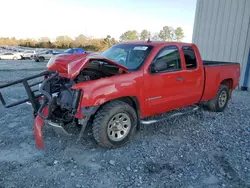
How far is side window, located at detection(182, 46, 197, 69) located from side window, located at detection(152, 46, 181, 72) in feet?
0.88

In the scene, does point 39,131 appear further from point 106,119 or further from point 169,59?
point 169,59

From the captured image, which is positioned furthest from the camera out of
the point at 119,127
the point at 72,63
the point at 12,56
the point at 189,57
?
the point at 12,56

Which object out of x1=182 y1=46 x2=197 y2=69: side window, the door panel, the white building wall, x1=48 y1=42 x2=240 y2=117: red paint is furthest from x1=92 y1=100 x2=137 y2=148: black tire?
the white building wall

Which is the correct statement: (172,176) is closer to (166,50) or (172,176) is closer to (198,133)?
(198,133)

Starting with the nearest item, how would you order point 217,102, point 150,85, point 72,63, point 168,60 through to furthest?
point 72,63
point 150,85
point 168,60
point 217,102

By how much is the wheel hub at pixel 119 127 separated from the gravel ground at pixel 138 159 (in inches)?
9.3

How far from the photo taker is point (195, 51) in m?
5.11

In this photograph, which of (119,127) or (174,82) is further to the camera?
(174,82)

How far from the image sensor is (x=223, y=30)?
1025 cm

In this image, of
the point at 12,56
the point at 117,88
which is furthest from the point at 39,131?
the point at 12,56

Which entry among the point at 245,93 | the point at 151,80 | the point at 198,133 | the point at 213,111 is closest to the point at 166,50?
the point at 151,80

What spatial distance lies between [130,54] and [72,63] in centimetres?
143

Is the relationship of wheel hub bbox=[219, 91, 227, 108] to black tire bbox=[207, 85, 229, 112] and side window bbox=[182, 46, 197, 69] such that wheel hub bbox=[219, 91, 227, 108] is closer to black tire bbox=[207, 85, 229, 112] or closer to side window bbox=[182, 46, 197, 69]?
black tire bbox=[207, 85, 229, 112]

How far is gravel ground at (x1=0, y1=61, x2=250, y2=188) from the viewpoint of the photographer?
3055mm
